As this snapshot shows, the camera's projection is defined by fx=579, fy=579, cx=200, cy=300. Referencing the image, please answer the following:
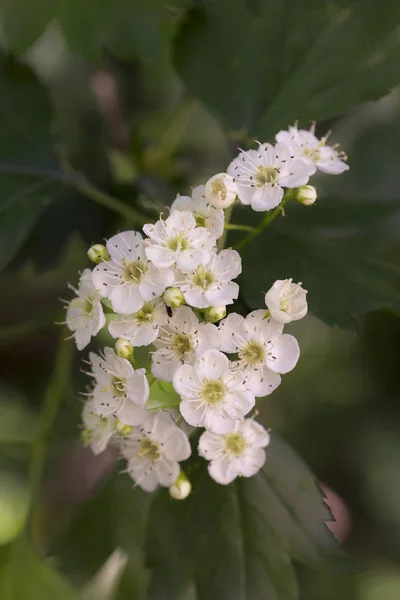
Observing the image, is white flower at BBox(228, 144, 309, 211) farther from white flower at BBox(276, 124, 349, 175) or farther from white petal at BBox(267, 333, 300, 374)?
white petal at BBox(267, 333, 300, 374)

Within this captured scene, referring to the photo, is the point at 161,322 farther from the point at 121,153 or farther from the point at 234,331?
the point at 121,153

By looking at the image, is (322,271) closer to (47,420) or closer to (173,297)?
(173,297)

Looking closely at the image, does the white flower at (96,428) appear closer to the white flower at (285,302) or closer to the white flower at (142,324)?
the white flower at (142,324)

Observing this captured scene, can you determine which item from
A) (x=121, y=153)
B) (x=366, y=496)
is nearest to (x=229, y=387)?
(x=121, y=153)

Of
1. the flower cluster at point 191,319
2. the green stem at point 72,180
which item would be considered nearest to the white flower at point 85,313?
the flower cluster at point 191,319

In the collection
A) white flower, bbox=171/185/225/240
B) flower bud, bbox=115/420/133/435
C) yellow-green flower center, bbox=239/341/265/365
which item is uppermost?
white flower, bbox=171/185/225/240

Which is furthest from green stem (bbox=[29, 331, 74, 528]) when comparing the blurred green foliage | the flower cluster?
the flower cluster

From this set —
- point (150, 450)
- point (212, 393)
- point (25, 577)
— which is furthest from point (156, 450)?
point (25, 577)
